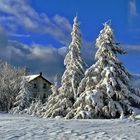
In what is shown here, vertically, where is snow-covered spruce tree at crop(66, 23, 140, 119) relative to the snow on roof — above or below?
below

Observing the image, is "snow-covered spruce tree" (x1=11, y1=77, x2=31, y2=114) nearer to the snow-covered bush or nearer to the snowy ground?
the snow-covered bush

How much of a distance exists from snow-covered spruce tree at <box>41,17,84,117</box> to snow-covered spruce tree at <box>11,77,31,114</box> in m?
28.3

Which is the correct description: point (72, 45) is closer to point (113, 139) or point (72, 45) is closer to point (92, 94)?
point (92, 94)

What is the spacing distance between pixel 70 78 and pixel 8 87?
1487 inches

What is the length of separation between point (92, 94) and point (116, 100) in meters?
2.36

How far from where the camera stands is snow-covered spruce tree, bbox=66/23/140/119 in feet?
109

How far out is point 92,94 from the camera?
33.2 metres

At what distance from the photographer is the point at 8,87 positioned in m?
76.7

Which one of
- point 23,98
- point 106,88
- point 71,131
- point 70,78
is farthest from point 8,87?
point 71,131

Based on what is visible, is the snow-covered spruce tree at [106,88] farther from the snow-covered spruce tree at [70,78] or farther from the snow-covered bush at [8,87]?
the snow-covered bush at [8,87]

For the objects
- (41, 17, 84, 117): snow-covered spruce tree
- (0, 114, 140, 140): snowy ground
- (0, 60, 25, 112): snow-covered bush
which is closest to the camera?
(0, 114, 140, 140): snowy ground

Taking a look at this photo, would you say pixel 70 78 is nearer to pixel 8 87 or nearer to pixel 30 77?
pixel 8 87

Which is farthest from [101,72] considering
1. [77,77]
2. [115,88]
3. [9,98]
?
[9,98]

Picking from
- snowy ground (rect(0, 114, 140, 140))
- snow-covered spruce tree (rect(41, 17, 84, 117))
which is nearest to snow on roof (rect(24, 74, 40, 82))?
snow-covered spruce tree (rect(41, 17, 84, 117))
